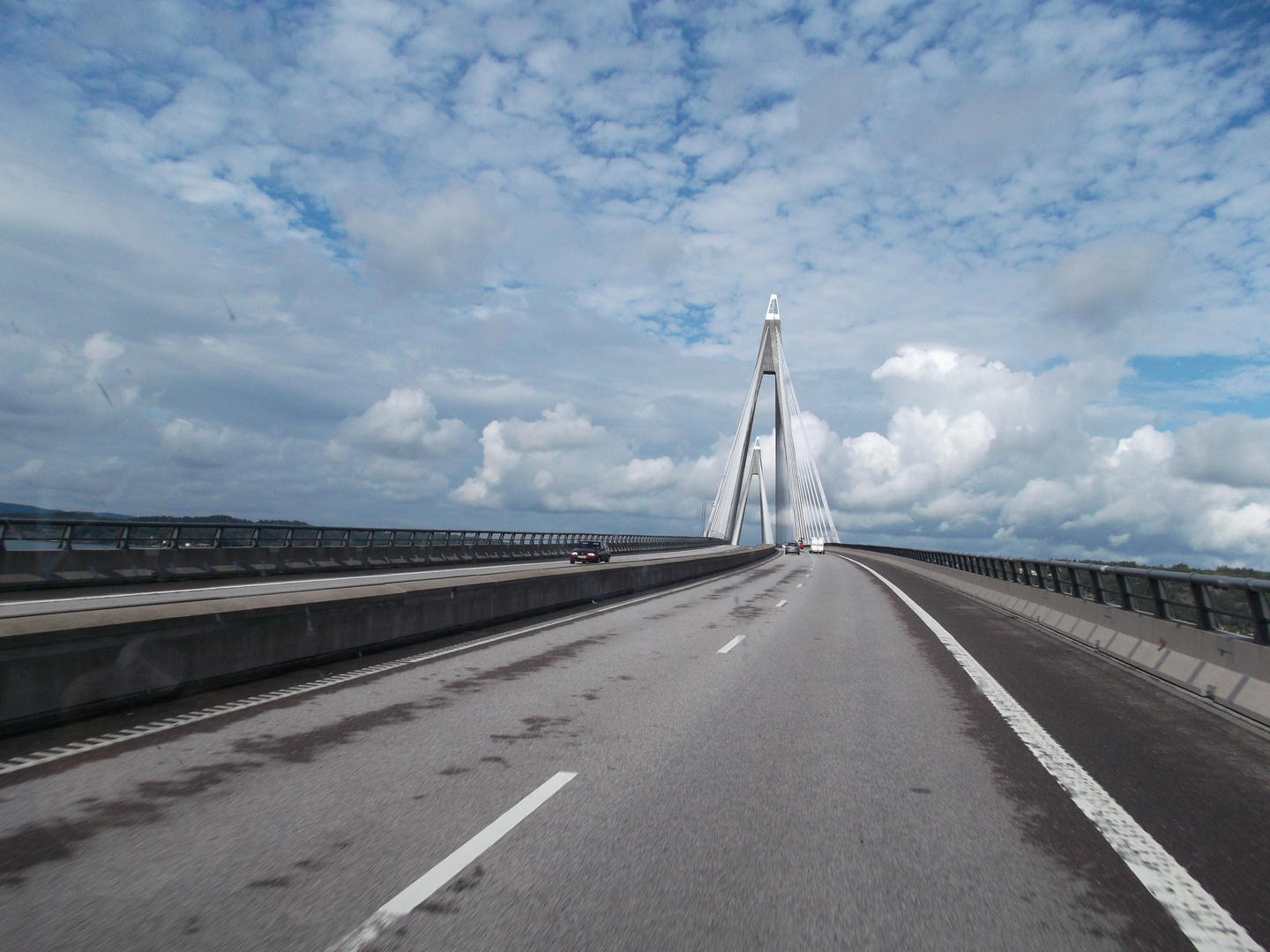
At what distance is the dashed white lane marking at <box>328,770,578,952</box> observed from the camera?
11.8 feet

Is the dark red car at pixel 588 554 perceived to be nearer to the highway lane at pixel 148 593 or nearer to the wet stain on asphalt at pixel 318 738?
the highway lane at pixel 148 593

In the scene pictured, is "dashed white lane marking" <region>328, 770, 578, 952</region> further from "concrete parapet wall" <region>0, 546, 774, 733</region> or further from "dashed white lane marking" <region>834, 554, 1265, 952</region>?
"concrete parapet wall" <region>0, 546, 774, 733</region>

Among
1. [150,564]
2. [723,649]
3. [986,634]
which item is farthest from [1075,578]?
[150,564]

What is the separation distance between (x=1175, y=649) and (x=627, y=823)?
8956mm

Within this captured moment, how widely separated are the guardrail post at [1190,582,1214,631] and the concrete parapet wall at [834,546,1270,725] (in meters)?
0.12

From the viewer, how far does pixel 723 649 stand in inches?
518

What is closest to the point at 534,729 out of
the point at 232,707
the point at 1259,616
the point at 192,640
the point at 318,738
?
the point at 318,738

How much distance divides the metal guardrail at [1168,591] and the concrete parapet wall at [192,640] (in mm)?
10245

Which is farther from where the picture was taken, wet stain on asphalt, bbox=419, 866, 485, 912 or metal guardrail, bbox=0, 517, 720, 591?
metal guardrail, bbox=0, 517, 720, 591

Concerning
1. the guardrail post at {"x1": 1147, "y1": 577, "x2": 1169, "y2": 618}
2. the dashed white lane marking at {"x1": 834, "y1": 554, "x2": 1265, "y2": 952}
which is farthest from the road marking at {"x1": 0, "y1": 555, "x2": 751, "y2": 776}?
the guardrail post at {"x1": 1147, "y1": 577, "x2": 1169, "y2": 618}

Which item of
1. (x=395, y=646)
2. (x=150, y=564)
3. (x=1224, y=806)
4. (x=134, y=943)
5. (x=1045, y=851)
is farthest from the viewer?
(x=150, y=564)

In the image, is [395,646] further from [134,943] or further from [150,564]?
[150,564]

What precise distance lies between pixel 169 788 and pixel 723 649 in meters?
8.69

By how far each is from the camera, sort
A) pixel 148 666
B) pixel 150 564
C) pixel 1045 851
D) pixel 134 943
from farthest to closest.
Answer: pixel 150 564, pixel 148 666, pixel 1045 851, pixel 134 943
